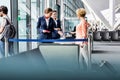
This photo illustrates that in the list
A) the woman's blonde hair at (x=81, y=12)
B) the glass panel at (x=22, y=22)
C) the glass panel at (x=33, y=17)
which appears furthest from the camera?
the glass panel at (x=33, y=17)

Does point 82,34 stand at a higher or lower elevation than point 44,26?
lower

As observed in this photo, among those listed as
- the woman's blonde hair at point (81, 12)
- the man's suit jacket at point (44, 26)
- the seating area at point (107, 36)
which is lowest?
the seating area at point (107, 36)

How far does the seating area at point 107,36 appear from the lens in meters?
25.2

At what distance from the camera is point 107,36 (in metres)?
25.5

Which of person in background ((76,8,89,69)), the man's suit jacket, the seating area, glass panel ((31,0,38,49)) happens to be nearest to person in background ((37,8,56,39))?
the man's suit jacket

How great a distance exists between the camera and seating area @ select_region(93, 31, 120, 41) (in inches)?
994

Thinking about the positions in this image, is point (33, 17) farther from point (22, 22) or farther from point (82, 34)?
point (82, 34)

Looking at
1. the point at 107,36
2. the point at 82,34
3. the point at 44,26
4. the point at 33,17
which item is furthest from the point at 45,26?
the point at 107,36

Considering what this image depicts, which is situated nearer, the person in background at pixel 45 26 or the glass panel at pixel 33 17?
the person in background at pixel 45 26

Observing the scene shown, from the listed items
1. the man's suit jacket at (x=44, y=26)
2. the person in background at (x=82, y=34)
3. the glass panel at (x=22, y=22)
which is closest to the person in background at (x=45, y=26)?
the man's suit jacket at (x=44, y=26)

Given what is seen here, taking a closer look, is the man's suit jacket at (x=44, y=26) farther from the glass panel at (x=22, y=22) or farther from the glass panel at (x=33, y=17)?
the glass panel at (x=33, y=17)

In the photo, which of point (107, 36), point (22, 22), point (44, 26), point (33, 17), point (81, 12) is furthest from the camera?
point (107, 36)

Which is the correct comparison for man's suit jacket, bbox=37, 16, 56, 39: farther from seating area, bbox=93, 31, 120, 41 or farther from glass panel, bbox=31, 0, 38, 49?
seating area, bbox=93, 31, 120, 41

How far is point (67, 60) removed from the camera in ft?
22.5
